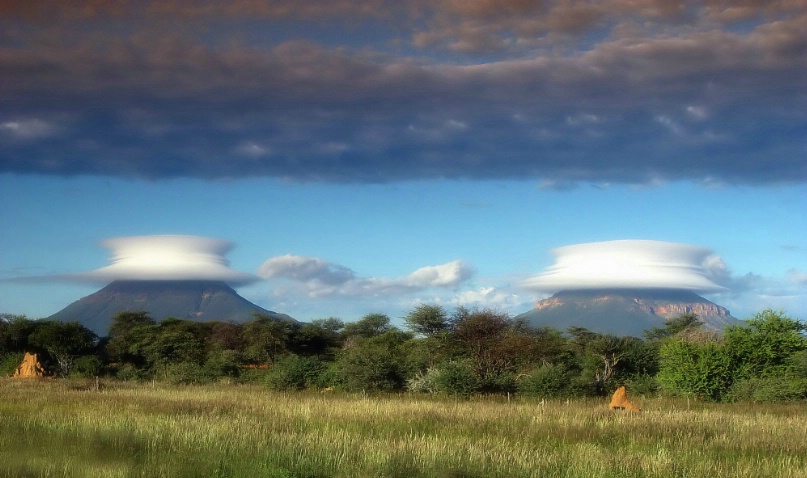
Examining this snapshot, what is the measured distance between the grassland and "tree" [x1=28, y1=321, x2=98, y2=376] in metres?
30.4

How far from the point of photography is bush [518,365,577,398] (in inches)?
1214

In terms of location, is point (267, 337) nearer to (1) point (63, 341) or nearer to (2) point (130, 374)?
(1) point (63, 341)

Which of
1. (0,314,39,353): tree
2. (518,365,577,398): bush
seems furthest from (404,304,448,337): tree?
(0,314,39,353): tree

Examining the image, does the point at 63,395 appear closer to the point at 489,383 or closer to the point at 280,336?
the point at 489,383

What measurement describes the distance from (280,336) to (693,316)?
44485 mm

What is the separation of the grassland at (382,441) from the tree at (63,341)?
30.4 m

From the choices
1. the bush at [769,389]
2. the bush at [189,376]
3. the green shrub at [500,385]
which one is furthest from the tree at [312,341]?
the bush at [769,389]

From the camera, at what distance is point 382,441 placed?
1547cm

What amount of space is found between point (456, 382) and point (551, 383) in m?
4.08

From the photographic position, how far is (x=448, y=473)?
1190 centimetres

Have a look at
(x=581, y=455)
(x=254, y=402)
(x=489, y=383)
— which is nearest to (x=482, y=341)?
(x=489, y=383)

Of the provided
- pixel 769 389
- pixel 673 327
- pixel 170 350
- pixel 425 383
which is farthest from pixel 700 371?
pixel 673 327

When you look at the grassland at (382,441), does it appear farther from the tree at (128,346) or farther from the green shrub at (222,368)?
the tree at (128,346)

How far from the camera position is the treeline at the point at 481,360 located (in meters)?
31.8
